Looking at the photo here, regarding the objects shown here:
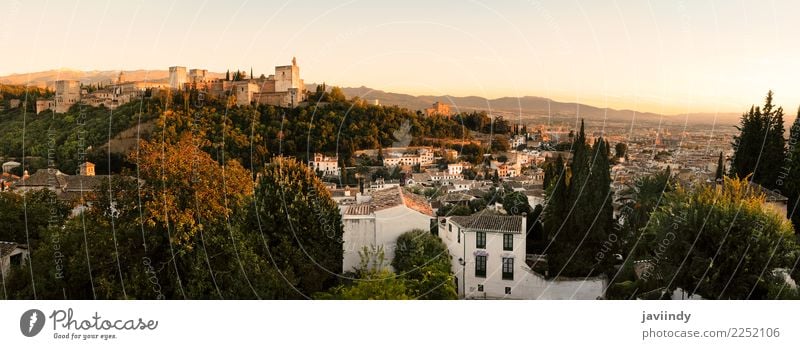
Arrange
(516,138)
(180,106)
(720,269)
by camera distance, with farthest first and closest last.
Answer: (180,106) → (516,138) → (720,269)

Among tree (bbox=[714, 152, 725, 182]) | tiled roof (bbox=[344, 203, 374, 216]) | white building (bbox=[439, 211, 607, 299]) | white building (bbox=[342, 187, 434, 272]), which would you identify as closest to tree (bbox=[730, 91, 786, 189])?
tree (bbox=[714, 152, 725, 182])

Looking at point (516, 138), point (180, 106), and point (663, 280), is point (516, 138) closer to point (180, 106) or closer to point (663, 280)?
point (663, 280)

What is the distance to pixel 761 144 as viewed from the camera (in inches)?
322

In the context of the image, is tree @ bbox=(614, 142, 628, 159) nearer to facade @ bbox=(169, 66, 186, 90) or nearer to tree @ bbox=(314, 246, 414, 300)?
tree @ bbox=(314, 246, 414, 300)

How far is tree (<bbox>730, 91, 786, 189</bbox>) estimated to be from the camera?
7938 mm

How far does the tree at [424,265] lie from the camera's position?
5.75 metres

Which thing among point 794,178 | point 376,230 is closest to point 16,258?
point 376,230

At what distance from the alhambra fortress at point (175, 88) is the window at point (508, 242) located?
3.33 meters

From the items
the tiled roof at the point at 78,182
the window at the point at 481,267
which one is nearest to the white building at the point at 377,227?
the window at the point at 481,267

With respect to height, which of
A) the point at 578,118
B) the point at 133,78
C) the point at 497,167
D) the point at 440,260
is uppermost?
the point at 133,78
